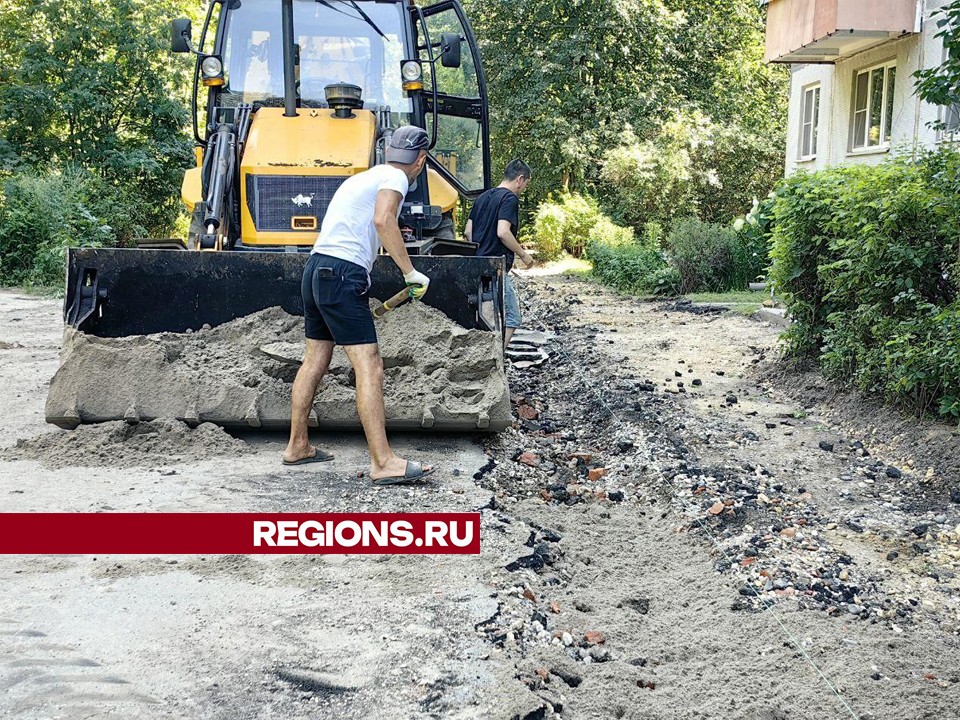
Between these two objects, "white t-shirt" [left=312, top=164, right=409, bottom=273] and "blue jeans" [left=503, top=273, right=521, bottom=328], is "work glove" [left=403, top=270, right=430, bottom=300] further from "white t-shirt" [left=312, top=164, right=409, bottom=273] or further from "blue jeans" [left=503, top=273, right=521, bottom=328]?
"blue jeans" [left=503, top=273, right=521, bottom=328]

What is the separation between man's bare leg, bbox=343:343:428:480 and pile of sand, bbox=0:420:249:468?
3.68ft

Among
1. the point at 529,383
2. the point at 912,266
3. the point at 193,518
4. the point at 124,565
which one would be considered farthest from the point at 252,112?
the point at 912,266

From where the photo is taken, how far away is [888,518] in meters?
5.76

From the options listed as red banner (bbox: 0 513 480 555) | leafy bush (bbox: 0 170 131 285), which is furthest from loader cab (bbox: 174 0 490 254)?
leafy bush (bbox: 0 170 131 285)

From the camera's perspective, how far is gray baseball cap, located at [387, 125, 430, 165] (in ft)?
20.0

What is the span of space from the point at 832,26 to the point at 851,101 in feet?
9.21

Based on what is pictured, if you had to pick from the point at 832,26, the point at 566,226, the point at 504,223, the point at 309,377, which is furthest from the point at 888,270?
the point at 566,226

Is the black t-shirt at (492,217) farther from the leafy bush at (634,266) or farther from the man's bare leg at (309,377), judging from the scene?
the leafy bush at (634,266)

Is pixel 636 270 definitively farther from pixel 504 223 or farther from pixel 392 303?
pixel 392 303

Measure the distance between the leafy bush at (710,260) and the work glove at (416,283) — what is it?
483 inches

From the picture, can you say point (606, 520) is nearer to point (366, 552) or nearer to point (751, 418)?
point (366, 552)

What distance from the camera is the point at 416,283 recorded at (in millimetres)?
6207

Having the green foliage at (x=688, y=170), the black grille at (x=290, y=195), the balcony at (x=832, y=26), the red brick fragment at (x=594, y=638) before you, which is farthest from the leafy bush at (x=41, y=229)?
the red brick fragment at (x=594, y=638)

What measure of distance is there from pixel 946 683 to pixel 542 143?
2639 cm
